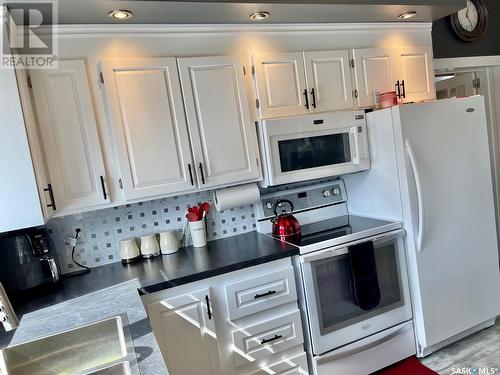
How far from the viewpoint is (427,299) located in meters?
2.36

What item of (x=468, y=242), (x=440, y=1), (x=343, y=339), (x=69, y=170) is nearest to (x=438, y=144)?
(x=468, y=242)

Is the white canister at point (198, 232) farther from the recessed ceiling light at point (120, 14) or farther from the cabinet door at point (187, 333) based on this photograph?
the recessed ceiling light at point (120, 14)

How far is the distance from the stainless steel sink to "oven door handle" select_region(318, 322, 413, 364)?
4.36ft

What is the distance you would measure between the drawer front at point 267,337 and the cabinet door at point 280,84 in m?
1.27

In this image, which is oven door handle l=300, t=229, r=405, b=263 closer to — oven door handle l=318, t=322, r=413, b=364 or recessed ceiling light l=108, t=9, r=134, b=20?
oven door handle l=318, t=322, r=413, b=364

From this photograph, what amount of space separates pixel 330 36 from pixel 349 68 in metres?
0.26

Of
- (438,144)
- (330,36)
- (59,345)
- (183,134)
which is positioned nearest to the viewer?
(59,345)

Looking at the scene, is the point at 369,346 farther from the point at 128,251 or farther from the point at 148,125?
the point at 148,125

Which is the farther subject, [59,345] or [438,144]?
[438,144]

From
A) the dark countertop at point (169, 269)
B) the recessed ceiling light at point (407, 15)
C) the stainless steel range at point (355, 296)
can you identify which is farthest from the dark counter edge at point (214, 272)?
the recessed ceiling light at point (407, 15)

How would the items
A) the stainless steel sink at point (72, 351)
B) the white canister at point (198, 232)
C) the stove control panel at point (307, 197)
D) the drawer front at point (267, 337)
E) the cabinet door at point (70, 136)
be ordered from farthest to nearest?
the stove control panel at point (307, 197) < the white canister at point (198, 232) < the drawer front at point (267, 337) < the cabinet door at point (70, 136) < the stainless steel sink at point (72, 351)

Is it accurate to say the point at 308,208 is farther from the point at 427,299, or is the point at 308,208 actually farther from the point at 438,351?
the point at 438,351

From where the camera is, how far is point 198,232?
7.80 ft
